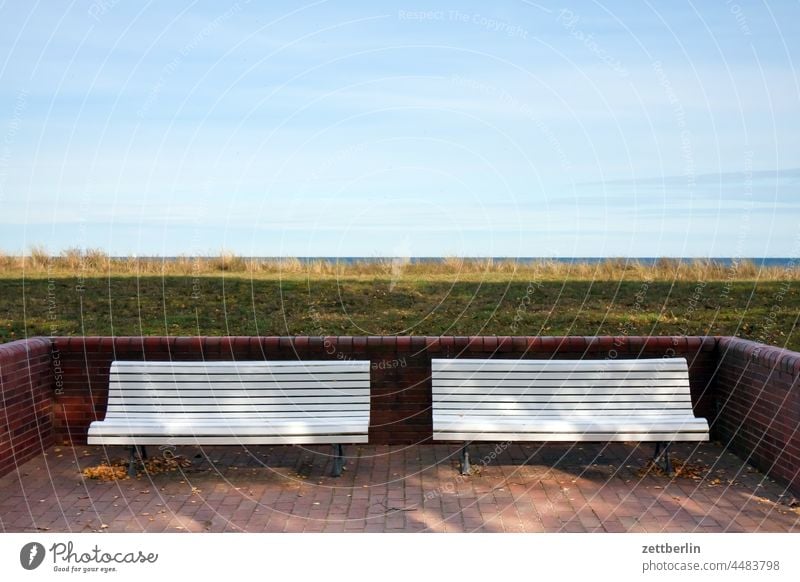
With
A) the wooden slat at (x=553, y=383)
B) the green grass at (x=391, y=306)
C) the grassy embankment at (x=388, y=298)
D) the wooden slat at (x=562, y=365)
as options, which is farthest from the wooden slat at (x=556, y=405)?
the grassy embankment at (x=388, y=298)

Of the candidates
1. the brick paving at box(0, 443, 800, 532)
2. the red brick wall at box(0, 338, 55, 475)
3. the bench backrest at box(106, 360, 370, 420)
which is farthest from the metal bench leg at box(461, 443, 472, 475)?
the red brick wall at box(0, 338, 55, 475)

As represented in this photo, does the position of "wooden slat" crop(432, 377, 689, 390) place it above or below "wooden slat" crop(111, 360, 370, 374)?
below

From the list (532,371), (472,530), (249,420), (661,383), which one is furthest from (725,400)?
(249,420)

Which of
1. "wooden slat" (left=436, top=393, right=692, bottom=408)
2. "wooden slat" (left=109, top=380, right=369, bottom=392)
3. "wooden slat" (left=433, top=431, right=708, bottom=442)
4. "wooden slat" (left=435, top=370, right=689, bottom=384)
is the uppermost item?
"wooden slat" (left=109, top=380, right=369, bottom=392)

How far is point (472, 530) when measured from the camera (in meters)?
5.68

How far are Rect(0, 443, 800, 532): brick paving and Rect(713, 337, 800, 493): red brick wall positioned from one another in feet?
0.55

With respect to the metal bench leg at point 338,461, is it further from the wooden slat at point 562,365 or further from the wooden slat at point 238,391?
the wooden slat at point 562,365

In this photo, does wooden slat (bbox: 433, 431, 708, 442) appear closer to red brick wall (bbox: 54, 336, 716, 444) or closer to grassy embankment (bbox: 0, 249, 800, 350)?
red brick wall (bbox: 54, 336, 716, 444)

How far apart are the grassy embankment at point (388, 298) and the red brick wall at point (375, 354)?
3.98 metres

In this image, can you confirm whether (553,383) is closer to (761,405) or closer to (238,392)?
(761,405)

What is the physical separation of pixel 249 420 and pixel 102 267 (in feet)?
42.4

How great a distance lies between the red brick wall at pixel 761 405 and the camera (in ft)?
21.8

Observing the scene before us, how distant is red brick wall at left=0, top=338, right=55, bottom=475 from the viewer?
23.3 ft

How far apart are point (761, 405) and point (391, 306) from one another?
783 centimetres
